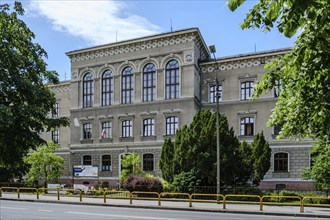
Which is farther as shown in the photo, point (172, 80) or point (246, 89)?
point (172, 80)

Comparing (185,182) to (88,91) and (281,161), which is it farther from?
(88,91)

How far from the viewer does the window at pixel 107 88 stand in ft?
159

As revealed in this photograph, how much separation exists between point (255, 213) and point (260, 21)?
17.8 meters

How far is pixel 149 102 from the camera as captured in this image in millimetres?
45656

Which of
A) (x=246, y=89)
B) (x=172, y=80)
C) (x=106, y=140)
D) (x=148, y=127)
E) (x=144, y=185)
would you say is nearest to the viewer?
(x=144, y=185)

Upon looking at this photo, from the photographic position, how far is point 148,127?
4578cm

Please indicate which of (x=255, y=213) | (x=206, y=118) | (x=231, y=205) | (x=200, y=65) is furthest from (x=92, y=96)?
(x=255, y=213)

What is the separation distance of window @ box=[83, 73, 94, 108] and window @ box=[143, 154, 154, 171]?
10.5 m

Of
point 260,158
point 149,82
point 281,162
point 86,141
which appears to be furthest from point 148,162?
point 281,162

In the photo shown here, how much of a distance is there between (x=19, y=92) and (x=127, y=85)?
40.9 metres

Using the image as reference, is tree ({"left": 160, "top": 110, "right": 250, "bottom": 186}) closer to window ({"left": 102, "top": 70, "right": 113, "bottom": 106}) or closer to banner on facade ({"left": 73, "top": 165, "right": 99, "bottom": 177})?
banner on facade ({"left": 73, "top": 165, "right": 99, "bottom": 177})

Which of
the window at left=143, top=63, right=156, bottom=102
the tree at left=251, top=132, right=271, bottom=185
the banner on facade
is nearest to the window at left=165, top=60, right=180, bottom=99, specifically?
the window at left=143, top=63, right=156, bottom=102

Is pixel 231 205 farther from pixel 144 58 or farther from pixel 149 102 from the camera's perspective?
pixel 144 58

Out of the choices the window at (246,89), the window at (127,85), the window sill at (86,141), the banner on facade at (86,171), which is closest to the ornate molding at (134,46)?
the window at (127,85)
